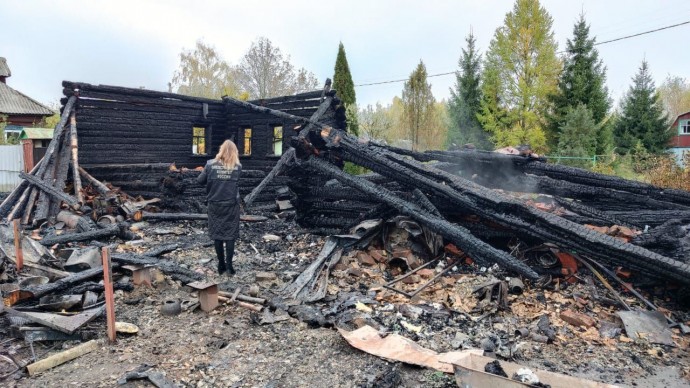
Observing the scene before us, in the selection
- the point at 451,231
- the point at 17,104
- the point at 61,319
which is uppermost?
the point at 17,104

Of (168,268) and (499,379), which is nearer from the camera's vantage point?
(499,379)

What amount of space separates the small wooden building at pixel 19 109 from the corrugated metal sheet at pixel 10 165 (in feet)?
46.3

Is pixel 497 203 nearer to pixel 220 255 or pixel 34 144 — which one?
pixel 220 255

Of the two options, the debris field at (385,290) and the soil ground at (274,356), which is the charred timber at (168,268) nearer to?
the debris field at (385,290)

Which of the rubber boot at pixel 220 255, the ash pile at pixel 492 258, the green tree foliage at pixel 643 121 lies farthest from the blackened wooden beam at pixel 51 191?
the green tree foliage at pixel 643 121

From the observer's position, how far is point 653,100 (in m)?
26.1

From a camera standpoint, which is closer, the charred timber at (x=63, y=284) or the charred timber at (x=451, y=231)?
the charred timber at (x=63, y=284)

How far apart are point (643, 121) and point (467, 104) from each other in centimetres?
1124

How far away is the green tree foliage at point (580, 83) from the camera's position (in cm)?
2258

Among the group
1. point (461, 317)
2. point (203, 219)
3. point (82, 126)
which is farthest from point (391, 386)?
point (82, 126)

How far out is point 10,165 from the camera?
1716 centimetres

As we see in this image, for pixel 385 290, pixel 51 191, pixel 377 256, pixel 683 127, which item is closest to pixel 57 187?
pixel 51 191

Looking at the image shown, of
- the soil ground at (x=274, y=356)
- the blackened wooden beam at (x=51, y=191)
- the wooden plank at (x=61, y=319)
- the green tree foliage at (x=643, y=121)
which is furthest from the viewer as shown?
the green tree foliage at (x=643, y=121)

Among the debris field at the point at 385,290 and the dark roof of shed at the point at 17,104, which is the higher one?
the dark roof of shed at the point at 17,104
